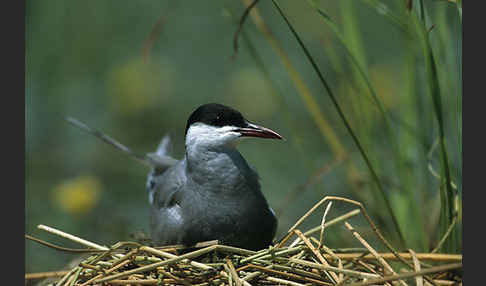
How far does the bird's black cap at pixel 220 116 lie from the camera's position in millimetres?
1731

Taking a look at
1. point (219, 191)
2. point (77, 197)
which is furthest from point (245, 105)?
point (219, 191)

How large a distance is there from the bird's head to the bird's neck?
3 cm

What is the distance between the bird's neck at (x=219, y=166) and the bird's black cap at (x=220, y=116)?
3.9 inches

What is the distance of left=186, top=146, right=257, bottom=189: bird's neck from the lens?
1813 mm

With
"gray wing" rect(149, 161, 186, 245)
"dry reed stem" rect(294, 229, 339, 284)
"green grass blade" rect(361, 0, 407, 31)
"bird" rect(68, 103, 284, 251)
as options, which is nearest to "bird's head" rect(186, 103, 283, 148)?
"bird" rect(68, 103, 284, 251)

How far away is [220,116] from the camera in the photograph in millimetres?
1739

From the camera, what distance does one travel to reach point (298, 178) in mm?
3344

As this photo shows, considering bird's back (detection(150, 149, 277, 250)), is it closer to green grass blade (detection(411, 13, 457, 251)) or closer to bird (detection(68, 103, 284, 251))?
bird (detection(68, 103, 284, 251))

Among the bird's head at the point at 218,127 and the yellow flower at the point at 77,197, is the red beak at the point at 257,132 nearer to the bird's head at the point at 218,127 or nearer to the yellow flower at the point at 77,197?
the bird's head at the point at 218,127

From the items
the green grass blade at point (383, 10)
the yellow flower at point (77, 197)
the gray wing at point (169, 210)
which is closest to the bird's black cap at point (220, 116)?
the gray wing at point (169, 210)

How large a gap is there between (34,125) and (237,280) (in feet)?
7.56

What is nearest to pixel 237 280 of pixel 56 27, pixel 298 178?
pixel 298 178

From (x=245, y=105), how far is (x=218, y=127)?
5.34ft

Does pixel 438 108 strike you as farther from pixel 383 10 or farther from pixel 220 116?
pixel 220 116
